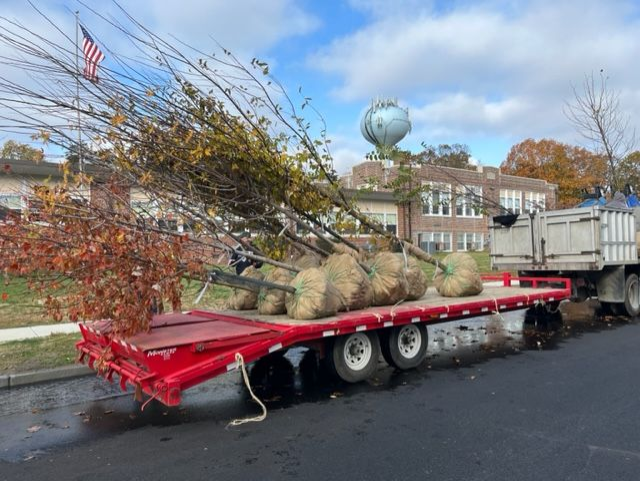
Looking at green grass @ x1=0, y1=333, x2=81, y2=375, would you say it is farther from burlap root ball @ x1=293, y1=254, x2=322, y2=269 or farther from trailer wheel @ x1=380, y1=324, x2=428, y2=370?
trailer wheel @ x1=380, y1=324, x2=428, y2=370

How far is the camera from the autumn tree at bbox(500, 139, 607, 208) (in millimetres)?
58156

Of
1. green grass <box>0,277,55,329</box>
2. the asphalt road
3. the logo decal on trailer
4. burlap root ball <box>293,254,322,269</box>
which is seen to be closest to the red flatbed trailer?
the logo decal on trailer

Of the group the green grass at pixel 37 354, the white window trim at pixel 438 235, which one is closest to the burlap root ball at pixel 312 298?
the green grass at pixel 37 354

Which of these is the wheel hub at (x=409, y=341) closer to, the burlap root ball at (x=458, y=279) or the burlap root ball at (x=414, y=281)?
the burlap root ball at (x=414, y=281)

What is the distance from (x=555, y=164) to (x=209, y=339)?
62.5 metres

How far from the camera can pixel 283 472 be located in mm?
4230

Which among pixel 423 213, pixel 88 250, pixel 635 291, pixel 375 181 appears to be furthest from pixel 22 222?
pixel 423 213

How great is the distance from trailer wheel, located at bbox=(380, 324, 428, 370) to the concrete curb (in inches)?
168

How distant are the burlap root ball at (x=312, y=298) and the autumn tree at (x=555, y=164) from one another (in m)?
56.1

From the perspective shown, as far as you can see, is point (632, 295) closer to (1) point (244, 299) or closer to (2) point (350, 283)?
(2) point (350, 283)

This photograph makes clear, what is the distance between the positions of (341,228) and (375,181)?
98cm

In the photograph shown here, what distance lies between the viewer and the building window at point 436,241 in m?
38.5

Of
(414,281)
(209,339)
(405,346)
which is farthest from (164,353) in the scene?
(414,281)

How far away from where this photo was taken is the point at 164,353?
5.02m
